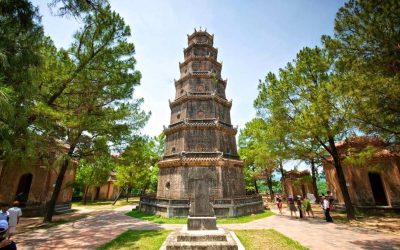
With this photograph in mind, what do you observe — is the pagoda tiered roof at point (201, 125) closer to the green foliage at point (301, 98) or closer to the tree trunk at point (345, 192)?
the green foliage at point (301, 98)

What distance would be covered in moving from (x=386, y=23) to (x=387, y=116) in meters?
3.36

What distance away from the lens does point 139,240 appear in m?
9.70

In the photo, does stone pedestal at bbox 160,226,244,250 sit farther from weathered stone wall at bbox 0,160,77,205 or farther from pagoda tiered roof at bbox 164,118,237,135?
weathered stone wall at bbox 0,160,77,205

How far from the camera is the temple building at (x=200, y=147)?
16.8 m

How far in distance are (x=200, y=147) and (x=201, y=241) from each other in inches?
426

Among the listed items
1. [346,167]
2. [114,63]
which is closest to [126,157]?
[114,63]

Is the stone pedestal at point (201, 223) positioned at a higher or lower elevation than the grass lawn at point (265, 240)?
higher

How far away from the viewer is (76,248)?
8.38 meters

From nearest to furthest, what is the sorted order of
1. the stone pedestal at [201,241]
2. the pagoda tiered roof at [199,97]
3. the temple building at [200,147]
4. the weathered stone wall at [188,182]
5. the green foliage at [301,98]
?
the stone pedestal at [201,241], the green foliage at [301,98], the temple building at [200,147], the weathered stone wall at [188,182], the pagoda tiered roof at [199,97]

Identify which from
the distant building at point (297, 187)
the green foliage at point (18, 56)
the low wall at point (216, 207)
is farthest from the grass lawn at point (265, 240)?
the distant building at point (297, 187)

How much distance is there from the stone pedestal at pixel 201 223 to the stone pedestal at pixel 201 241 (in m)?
0.44

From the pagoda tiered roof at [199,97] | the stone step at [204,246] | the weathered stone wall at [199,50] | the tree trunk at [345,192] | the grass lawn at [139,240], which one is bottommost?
the grass lawn at [139,240]

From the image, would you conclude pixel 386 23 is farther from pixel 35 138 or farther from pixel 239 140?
pixel 239 140

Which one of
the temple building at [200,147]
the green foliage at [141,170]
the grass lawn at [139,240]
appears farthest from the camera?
the green foliage at [141,170]
